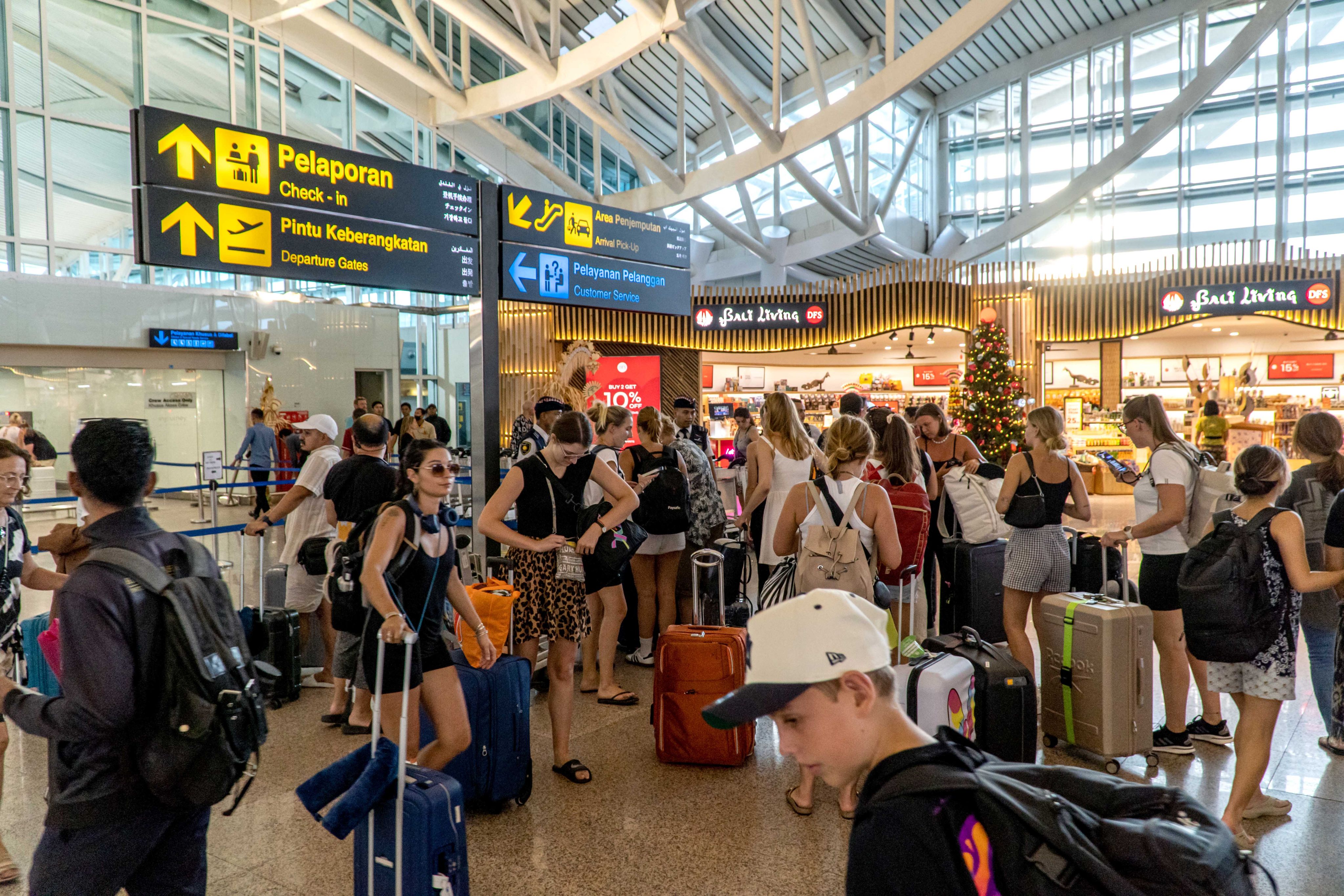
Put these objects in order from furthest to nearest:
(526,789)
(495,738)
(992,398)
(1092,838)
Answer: (992,398), (526,789), (495,738), (1092,838)

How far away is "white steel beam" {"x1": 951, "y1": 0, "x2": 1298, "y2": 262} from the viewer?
18.1 m

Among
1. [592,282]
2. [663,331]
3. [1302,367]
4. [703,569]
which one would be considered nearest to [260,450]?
[663,331]

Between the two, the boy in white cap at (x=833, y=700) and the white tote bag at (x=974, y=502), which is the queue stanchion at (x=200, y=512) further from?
the boy in white cap at (x=833, y=700)

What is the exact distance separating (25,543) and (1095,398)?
619 inches

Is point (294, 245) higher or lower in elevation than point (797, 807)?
higher

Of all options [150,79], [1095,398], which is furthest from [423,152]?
[1095,398]

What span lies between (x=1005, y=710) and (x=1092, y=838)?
2.83 meters

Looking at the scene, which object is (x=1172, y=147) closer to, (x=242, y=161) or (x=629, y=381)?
(x=629, y=381)

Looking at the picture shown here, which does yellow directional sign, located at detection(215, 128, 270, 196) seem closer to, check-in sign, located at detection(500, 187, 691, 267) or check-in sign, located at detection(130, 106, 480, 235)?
check-in sign, located at detection(130, 106, 480, 235)

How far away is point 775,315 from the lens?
48.2ft

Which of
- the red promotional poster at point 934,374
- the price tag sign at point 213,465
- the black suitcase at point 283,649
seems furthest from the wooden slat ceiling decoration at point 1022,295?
the black suitcase at point 283,649

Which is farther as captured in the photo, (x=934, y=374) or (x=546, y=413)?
(x=934, y=374)

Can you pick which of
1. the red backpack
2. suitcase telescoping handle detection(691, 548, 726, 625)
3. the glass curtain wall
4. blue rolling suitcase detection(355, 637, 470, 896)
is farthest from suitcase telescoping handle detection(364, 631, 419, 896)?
the glass curtain wall

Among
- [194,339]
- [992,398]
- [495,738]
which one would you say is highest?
[194,339]
